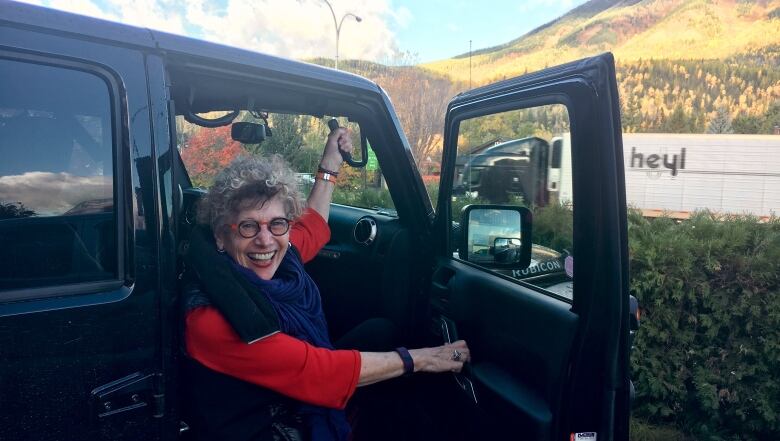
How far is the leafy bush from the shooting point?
361 cm

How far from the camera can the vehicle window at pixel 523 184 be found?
1.70 m

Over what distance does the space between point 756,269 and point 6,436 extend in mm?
4009

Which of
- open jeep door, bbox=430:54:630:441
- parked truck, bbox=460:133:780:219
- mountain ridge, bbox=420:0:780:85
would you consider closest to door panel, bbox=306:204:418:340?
open jeep door, bbox=430:54:630:441

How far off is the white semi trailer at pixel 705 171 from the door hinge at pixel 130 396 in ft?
65.2

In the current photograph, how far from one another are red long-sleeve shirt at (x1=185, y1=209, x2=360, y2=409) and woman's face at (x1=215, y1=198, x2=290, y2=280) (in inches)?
10.9

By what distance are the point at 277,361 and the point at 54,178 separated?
744mm

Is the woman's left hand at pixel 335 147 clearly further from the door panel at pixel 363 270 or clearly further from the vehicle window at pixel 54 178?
the vehicle window at pixel 54 178

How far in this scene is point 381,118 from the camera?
219cm

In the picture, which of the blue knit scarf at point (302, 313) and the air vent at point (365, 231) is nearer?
the blue knit scarf at point (302, 313)

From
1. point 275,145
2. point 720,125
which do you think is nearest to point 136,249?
point 275,145

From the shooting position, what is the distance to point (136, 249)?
4.70ft

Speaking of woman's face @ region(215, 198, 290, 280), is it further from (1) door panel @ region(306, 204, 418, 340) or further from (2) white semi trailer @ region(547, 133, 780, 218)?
A: (2) white semi trailer @ region(547, 133, 780, 218)

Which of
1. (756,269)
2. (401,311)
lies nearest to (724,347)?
(756,269)

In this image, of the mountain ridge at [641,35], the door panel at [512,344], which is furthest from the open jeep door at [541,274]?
the mountain ridge at [641,35]
